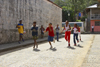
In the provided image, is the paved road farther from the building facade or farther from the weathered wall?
the building facade

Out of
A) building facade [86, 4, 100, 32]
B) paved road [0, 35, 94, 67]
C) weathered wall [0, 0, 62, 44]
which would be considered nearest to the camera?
paved road [0, 35, 94, 67]

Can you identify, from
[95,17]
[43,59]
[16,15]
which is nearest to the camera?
[43,59]

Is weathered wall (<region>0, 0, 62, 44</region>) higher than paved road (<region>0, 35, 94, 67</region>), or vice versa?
weathered wall (<region>0, 0, 62, 44</region>)

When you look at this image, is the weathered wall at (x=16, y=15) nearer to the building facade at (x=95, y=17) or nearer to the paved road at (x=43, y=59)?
the paved road at (x=43, y=59)

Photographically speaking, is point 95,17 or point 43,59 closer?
point 43,59

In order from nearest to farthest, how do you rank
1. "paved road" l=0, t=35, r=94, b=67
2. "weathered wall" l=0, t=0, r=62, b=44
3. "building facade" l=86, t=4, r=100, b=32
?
"paved road" l=0, t=35, r=94, b=67, "weathered wall" l=0, t=0, r=62, b=44, "building facade" l=86, t=4, r=100, b=32

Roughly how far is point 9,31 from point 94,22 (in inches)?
1311

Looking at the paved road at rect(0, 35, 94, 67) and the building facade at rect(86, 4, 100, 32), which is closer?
the paved road at rect(0, 35, 94, 67)

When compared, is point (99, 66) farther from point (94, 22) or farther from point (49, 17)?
point (94, 22)

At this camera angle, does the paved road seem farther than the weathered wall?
No

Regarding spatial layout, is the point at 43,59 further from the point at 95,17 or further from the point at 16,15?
the point at 95,17

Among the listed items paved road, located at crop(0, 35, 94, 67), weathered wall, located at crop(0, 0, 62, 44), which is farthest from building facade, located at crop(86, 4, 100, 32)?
paved road, located at crop(0, 35, 94, 67)

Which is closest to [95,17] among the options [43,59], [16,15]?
[16,15]

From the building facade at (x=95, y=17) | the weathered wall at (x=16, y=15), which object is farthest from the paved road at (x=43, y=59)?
the building facade at (x=95, y=17)
